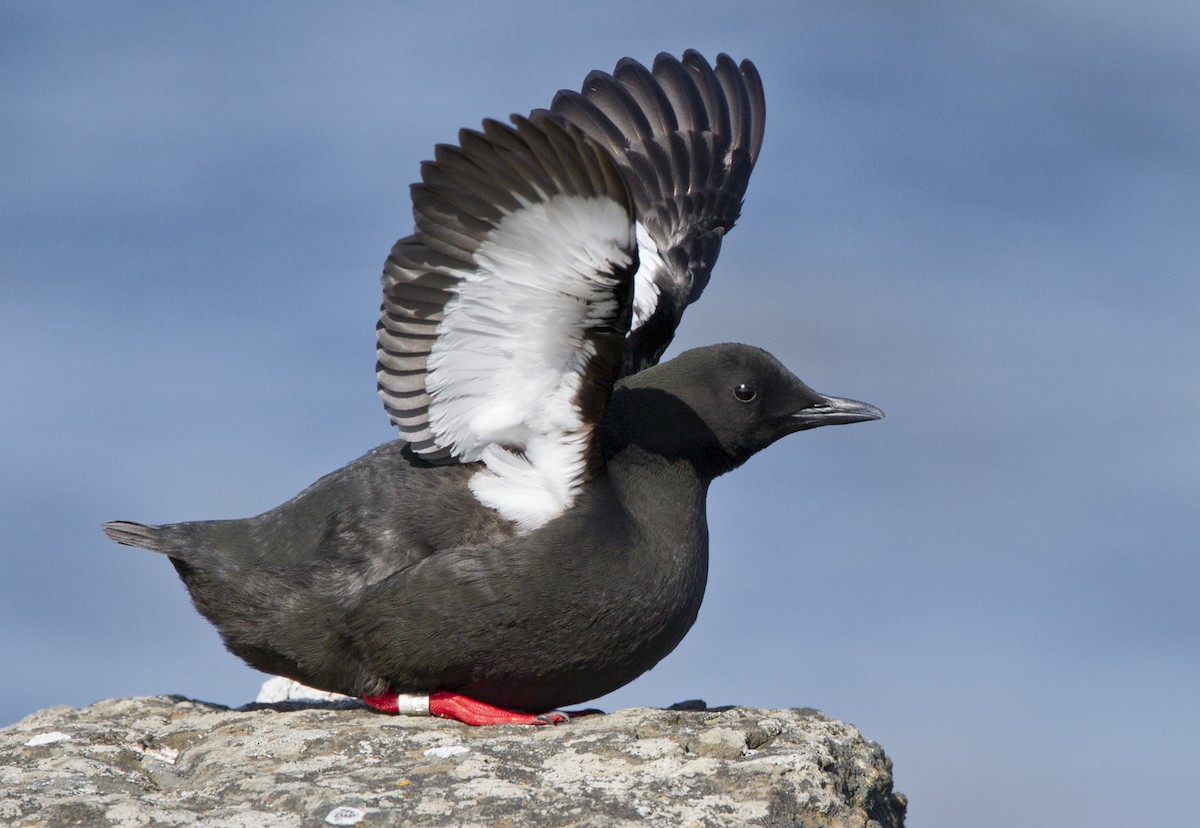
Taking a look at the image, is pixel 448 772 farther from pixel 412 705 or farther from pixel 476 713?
pixel 412 705

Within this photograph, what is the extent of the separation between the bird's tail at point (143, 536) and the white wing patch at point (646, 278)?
3150 mm

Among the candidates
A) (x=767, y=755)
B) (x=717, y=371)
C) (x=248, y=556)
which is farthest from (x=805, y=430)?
(x=248, y=556)

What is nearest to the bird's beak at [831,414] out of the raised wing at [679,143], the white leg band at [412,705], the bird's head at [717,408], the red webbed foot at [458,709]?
the bird's head at [717,408]

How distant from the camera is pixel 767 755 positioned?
21.0 ft

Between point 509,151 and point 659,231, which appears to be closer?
point 509,151

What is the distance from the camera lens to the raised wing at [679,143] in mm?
10055

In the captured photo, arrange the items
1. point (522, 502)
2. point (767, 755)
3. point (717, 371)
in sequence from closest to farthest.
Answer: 1. point (767, 755)
2. point (522, 502)
3. point (717, 371)

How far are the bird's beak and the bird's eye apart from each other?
336mm

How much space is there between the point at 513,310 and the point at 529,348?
218 mm

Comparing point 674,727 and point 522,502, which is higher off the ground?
point 522,502

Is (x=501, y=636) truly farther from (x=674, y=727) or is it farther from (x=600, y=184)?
(x=600, y=184)

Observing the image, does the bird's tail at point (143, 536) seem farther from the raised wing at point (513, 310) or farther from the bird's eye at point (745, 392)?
the bird's eye at point (745, 392)

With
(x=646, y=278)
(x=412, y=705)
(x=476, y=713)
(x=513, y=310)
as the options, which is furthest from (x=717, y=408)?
(x=412, y=705)

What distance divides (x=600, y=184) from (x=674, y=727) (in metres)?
2.57
